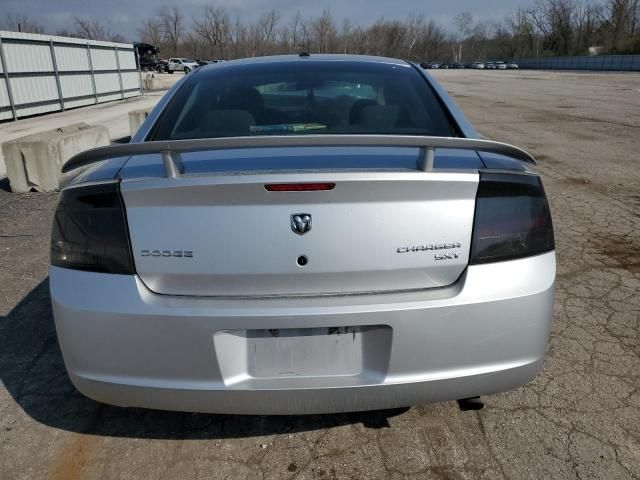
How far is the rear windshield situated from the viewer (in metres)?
2.40

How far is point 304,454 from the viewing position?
202 cm

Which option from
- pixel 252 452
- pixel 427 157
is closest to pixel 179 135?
pixel 427 157

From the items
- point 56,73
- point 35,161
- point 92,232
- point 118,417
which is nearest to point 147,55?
point 56,73

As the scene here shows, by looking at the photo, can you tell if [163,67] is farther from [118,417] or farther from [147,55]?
[118,417]

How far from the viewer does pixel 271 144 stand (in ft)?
5.21

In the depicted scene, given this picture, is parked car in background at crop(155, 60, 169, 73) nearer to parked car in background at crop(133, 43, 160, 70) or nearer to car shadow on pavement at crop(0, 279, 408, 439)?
parked car in background at crop(133, 43, 160, 70)

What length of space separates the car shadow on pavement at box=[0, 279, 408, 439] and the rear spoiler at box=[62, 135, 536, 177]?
46.2 inches

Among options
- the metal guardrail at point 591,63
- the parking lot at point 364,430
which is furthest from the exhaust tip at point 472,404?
the metal guardrail at point 591,63

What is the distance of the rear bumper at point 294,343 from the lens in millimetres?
1627

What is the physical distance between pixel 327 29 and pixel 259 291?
92271 millimetres

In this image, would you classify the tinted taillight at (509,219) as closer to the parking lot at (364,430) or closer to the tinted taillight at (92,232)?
the parking lot at (364,430)

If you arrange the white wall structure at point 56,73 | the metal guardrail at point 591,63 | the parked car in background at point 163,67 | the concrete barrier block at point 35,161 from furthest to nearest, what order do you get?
the metal guardrail at point 591,63
the parked car in background at point 163,67
the white wall structure at point 56,73
the concrete barrier block at point 35,161

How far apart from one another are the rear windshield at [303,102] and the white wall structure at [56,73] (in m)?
13.9

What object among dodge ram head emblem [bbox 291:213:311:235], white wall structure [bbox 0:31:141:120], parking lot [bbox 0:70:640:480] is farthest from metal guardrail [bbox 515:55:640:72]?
dodge ram head emblem [bbox 291:213:311:235]
